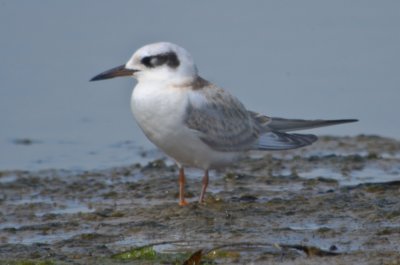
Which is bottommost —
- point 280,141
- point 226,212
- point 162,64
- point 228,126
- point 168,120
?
point 226,212

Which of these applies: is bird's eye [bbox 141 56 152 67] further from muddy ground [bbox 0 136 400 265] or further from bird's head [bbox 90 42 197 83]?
muddy ground [bbox 0 136 400 265]

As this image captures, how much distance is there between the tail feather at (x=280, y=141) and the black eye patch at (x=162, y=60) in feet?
3.16

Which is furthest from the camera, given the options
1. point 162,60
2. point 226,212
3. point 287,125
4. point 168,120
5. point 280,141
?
point 287,125

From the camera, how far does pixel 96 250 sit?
20.2 feet

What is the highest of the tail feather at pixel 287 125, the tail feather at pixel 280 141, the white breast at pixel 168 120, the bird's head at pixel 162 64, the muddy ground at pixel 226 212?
the bird's head at pixel 162 64

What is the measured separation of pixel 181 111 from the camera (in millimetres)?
7406

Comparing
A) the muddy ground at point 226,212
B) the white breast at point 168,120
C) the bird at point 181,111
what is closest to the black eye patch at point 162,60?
the bird at point 181,111

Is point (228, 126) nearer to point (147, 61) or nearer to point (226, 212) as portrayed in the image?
point (147, 61)

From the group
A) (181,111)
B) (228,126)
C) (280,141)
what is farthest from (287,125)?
(181,111)

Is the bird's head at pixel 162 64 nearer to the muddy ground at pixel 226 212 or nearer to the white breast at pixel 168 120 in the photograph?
the white breast at pixel 168 120

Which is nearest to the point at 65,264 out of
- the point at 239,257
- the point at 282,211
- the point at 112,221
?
the point at 239,257

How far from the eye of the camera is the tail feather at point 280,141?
26.8 ft

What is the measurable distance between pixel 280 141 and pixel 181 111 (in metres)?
1.10

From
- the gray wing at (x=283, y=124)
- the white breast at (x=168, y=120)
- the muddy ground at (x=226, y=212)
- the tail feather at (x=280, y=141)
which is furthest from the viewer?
the gray wing at (x=283, y=124)
